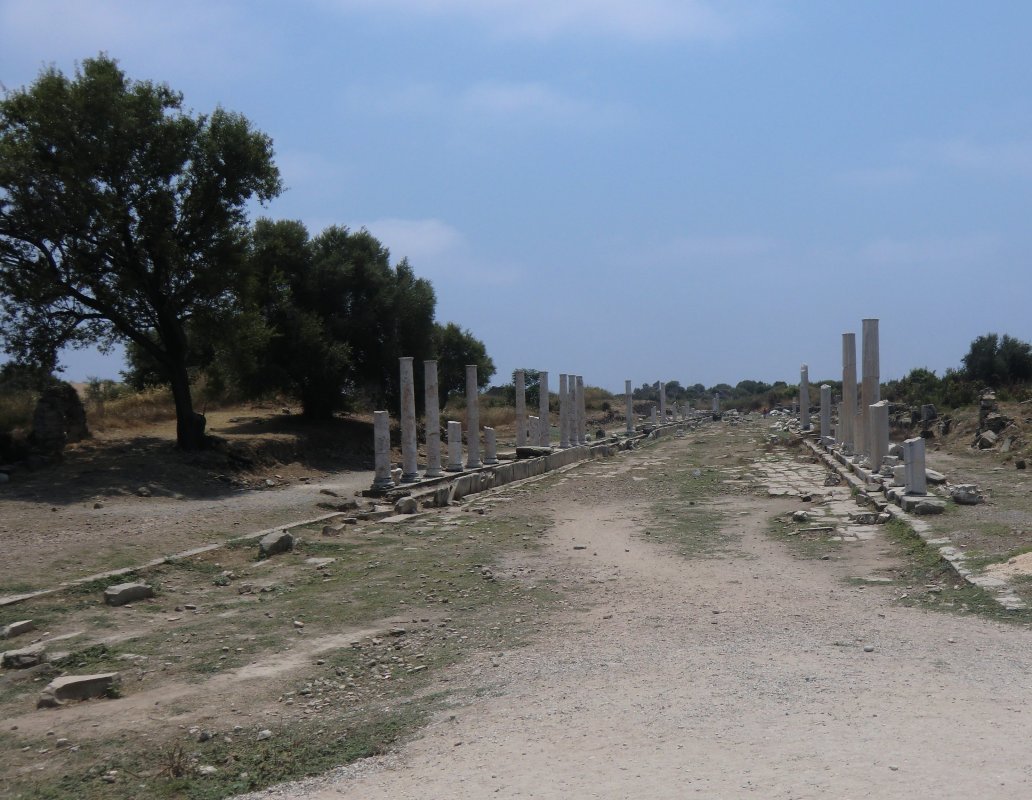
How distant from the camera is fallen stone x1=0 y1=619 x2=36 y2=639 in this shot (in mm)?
8094

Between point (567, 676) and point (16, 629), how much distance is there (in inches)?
198

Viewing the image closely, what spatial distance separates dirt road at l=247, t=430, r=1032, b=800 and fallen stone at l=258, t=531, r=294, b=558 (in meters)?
4.71

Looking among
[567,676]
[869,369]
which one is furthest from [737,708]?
[869,369]

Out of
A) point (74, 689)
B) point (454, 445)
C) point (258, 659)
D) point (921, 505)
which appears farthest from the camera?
point (454, 445)

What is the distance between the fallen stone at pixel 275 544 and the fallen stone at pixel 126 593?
89.5 inches

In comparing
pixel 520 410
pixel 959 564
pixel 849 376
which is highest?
pixel 849 376

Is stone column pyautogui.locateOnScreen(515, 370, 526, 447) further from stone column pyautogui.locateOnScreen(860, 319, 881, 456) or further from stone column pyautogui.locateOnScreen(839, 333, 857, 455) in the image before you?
stone column pyautogui.locateOnScreen(860, 319, 881, 456)

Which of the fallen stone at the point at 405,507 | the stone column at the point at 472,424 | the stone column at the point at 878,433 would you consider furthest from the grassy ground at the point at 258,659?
the stone column at the point at 472,424

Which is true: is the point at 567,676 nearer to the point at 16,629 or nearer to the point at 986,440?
the point at 16,629

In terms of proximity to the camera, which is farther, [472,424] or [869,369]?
[472,424]

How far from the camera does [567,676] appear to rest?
621cm

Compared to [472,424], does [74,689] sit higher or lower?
lower

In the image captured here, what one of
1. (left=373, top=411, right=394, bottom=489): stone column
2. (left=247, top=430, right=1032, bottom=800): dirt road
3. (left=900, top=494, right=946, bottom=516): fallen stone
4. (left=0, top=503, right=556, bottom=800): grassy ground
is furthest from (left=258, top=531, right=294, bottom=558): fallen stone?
(left=900, top=494, right=946, bottom=516): fallen stone

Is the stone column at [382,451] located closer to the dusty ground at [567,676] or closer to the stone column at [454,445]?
the stone column at [454,445]
